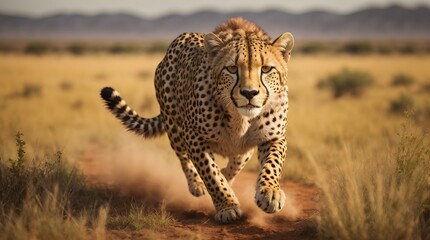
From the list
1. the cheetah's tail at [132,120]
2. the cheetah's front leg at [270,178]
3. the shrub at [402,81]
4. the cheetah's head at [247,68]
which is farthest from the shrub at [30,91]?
the cheetah's front leg at [270,178]

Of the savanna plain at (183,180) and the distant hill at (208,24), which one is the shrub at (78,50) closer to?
the savanna plain at (183,180)

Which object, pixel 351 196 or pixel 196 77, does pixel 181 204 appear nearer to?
pixel 196 77

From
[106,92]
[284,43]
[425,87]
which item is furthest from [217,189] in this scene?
[425,87]

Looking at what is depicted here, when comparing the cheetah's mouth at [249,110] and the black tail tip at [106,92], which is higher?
the black tail tip at [106,92]

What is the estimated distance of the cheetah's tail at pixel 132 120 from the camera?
5.81 m

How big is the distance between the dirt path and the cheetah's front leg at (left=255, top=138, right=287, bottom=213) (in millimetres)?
327

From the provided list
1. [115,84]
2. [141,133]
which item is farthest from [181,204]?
[115,84]

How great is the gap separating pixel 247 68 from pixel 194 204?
1.93 meters

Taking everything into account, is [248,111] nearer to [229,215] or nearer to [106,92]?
[229,215]

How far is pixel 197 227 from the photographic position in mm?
4512

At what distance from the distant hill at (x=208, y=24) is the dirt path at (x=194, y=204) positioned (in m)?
140

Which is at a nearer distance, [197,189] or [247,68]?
[247,68]

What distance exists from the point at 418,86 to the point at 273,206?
1567cm

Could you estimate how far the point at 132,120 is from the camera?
234 inches
